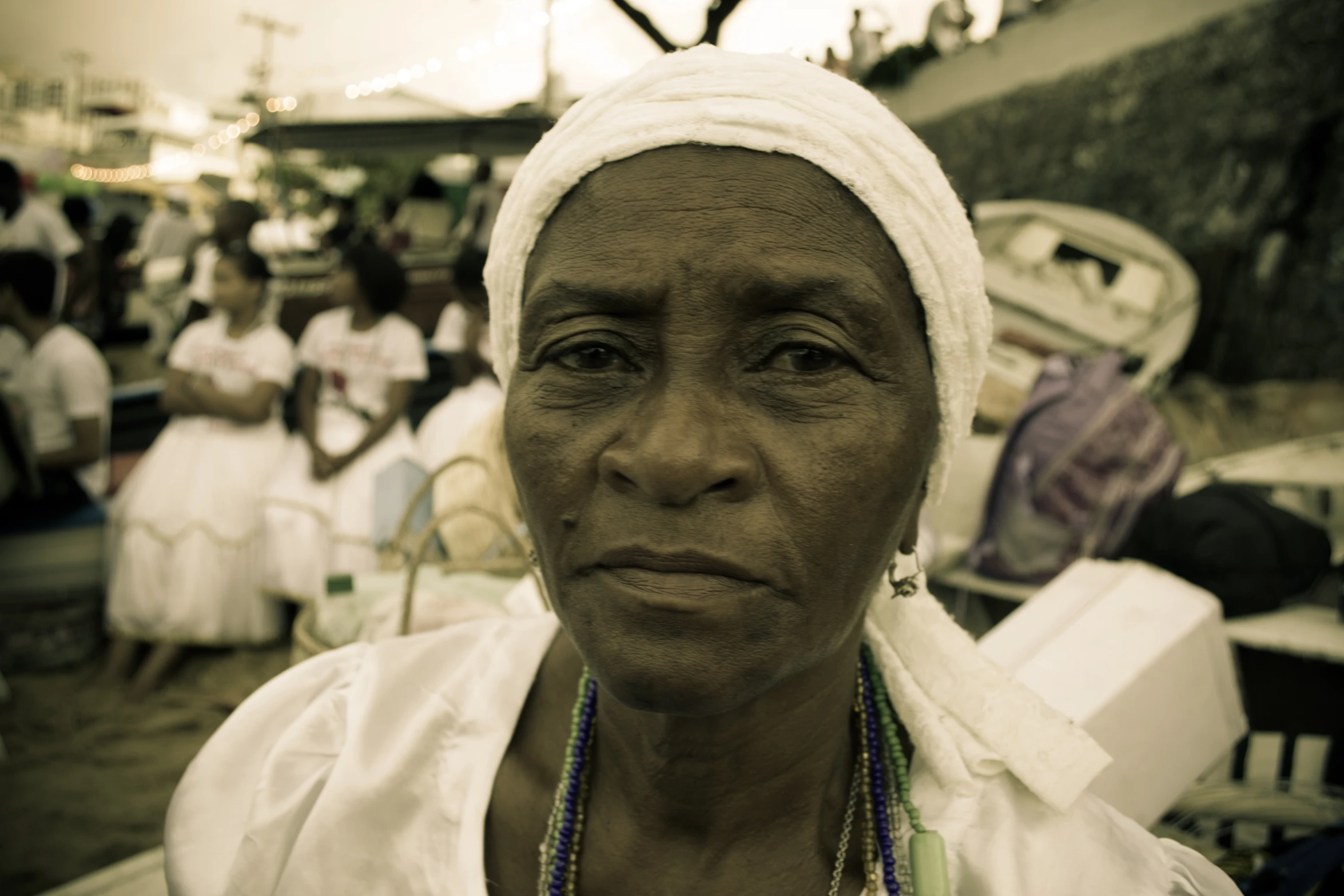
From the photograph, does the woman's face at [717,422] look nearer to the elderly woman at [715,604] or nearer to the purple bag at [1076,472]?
the elderly woman at [715,604]

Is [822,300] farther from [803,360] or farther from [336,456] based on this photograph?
[336,456]

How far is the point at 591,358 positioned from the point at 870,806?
799mm

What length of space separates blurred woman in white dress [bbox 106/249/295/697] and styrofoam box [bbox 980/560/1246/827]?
13.1 ft

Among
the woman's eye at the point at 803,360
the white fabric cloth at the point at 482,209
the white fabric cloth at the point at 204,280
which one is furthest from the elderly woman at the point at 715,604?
the white fabric cloth at the point at 482,209

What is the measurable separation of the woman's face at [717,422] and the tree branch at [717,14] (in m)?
4.24

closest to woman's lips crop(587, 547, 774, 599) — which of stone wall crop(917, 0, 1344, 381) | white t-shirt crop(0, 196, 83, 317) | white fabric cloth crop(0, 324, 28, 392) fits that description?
white fabric cloth crop(0, 324, 28, 392)

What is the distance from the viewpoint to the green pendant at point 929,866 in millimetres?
1115

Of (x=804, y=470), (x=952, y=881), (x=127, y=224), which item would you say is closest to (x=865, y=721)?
(x=952, y=881)

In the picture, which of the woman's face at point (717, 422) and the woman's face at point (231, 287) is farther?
the woman's face at point (231, 287)

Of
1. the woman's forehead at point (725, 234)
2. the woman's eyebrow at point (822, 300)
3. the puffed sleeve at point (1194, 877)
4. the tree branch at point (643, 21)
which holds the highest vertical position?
the tree branch at point (643, 21)

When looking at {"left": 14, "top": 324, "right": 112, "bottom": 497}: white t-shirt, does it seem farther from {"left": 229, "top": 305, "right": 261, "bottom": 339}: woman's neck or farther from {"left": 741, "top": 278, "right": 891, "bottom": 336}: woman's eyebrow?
{"left": 741, "top": 278, "right": 891, "bottom": 336}: woman's eyebrow

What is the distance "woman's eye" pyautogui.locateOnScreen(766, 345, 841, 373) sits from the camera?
1.03 metres

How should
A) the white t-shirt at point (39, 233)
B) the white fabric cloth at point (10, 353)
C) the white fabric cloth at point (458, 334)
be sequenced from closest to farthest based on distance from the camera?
1. the white fabric cloth at point (10, 353)
2. the white fabric cloth at point (458, 334)
3. the white t-shirt at point (39, 233)

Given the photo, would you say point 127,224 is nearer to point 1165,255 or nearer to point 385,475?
point 385,475
